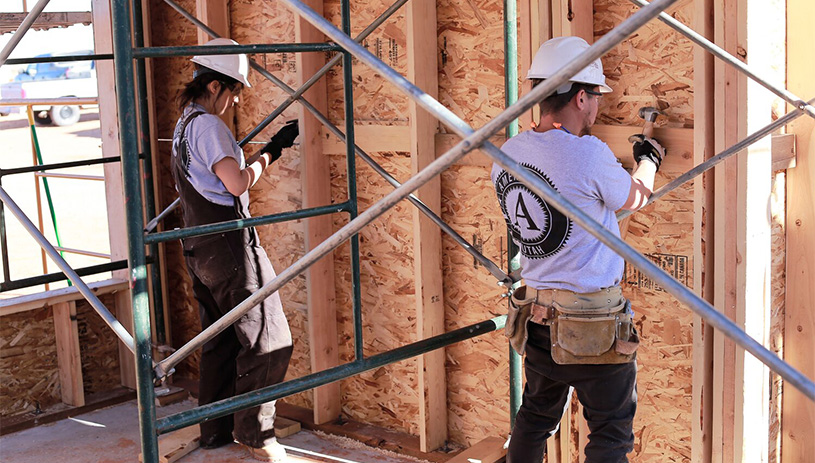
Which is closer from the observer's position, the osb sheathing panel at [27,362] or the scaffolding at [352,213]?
the scaffolding at [352,213]

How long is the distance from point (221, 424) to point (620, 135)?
7.82 feet

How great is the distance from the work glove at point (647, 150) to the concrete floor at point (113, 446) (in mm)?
2007

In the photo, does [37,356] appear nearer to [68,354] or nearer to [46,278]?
[68,354]

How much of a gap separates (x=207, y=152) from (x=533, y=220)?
1549mm

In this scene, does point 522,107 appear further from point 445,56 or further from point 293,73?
point 293,73

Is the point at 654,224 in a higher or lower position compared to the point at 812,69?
lower

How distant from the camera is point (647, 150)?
318 cm

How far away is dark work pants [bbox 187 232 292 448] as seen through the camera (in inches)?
157

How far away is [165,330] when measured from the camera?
5672mm

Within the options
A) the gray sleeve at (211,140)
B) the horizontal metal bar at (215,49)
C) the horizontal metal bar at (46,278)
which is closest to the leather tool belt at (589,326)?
the horizontal metal bar at (215,49)

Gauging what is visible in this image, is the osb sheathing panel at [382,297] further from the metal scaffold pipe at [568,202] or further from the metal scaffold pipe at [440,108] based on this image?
the metal scaffold pipe at [568,202]

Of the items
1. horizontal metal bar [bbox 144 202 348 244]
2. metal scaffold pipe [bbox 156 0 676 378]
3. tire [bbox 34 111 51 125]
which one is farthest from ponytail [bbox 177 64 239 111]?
tire [bbox 34 111 51 125]

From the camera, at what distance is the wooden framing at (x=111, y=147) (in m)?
5.36

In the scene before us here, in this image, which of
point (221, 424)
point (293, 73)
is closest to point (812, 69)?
point (293, 73)
